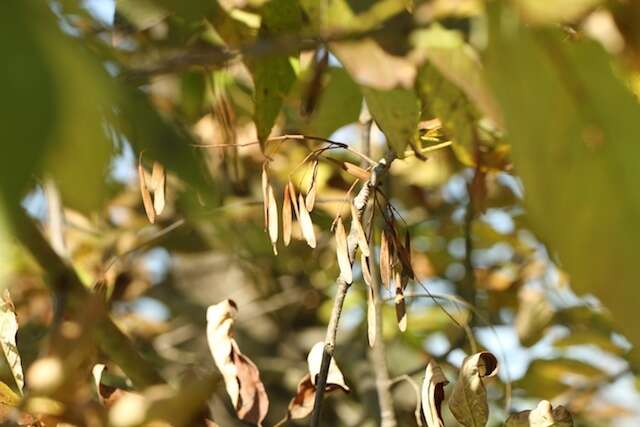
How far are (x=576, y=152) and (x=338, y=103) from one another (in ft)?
1.98

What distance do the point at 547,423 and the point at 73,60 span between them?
0.48 meters

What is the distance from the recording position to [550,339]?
171 centimetres

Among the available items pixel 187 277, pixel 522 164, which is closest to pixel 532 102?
pixel 522 164

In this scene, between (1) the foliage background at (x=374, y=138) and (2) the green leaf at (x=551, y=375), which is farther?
(2) the green leaf at (x=551, y=375)

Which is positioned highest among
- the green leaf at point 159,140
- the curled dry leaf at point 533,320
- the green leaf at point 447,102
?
the green leaf at point 159,140

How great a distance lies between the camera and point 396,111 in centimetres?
62

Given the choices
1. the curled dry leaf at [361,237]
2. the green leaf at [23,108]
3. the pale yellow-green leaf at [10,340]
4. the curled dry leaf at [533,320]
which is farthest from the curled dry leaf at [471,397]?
the curled dry leaf at [533,320]

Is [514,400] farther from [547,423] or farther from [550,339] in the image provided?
[547,423]

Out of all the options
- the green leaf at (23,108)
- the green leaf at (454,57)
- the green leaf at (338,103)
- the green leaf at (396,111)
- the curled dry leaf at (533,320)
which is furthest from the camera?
the curled dry leaf at (533,320)

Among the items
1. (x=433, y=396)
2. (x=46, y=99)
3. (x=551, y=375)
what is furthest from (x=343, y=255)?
(x=551, y=375)

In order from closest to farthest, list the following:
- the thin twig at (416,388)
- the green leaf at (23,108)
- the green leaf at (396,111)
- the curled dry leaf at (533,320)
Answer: the green leaf at (23,108) < the green leaf at (396,111) < the thin twig at (416,388) < the curled dry leaf at (533,320)

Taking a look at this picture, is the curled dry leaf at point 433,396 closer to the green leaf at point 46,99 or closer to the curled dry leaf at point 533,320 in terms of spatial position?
the green leaf at point 46,99

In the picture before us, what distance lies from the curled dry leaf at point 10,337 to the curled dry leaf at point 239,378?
0.48 ft

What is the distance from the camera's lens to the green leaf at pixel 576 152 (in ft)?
1.46
